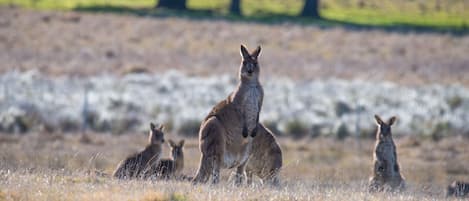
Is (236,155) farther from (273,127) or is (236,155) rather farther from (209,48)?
(209,48)

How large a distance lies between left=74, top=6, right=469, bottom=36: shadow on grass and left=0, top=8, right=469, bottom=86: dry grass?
1.58m

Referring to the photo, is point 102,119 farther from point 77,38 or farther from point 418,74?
point 77,38

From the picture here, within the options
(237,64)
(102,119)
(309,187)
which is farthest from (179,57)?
(309,187)

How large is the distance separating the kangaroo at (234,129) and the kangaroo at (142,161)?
0.93 metres

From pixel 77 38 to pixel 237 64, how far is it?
848cm

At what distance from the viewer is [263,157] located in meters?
14.6

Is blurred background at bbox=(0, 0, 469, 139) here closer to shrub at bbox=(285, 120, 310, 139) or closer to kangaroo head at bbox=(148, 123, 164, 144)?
shrub at bbox=(285, 120, 310, 139)

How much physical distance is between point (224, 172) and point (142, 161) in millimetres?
2601

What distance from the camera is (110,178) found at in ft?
43.8

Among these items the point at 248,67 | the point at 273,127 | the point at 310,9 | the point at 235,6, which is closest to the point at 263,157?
the point at 248,67

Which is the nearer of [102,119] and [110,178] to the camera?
[110,178]

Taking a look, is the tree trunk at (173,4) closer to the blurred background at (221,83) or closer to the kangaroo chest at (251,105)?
the blurred background at (221,83)

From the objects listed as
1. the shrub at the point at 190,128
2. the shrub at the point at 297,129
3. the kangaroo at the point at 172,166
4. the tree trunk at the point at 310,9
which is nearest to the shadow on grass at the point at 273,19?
the tree trunk at the point at 310,9

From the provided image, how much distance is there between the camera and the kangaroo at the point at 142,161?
1474cm
